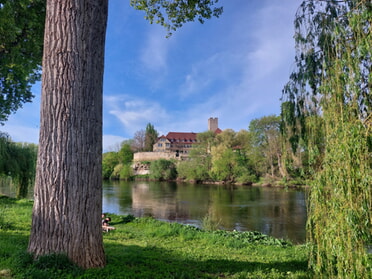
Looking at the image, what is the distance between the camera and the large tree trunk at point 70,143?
3.01 m

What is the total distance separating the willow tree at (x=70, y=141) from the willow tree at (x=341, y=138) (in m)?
2.59

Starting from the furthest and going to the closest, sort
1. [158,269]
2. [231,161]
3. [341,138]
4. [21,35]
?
[231,161] < [21,35] < [158,269] < [341,138]

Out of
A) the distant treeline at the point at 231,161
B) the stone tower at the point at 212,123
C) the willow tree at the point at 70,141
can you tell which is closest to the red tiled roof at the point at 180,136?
the stone tower at the point at 212,123

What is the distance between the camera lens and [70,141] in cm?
308

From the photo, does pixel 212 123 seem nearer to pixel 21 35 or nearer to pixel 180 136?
pixel 180 136

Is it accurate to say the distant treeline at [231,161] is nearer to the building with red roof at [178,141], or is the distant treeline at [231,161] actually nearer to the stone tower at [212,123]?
the building with red roof at [178,141]

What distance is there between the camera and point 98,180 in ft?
10.6

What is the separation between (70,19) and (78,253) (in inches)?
108

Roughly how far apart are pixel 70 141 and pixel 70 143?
0.02m

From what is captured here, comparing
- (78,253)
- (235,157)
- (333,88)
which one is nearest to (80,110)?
(78,253)

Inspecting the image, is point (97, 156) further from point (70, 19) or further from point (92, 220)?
point (70, 19)

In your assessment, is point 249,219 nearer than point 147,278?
No

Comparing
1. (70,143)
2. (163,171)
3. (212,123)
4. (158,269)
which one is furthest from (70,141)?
(212,123)

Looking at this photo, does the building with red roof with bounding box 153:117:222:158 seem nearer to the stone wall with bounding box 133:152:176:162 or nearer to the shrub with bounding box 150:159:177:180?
the stone wall with bounding box 133:152:176:162
